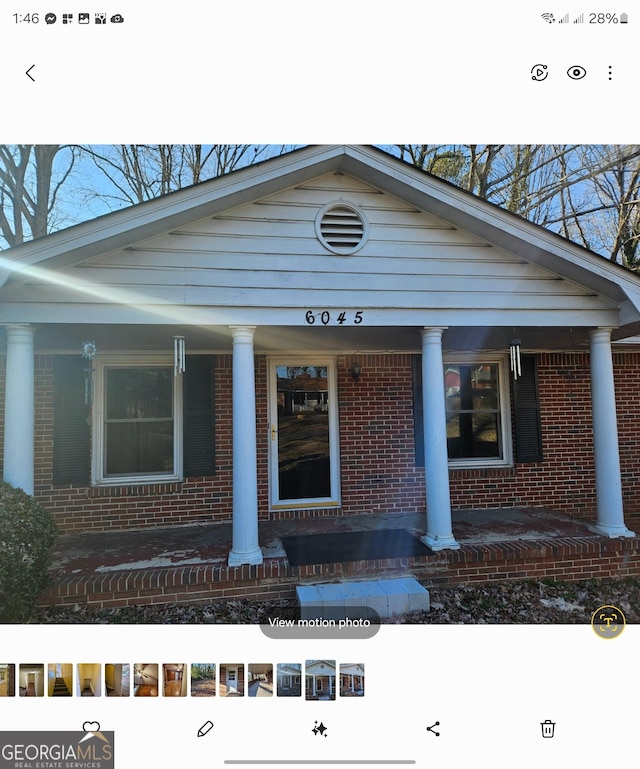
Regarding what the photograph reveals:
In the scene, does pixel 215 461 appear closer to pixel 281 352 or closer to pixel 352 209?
pixel 281 352

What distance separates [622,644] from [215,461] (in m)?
3.88

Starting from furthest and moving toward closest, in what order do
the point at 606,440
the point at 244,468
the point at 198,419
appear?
1. the point at 198,419
2. the point at 606,440
3. the point at 244,468

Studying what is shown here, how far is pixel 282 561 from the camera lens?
3.40m

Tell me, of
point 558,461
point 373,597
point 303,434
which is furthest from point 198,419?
point 558,461

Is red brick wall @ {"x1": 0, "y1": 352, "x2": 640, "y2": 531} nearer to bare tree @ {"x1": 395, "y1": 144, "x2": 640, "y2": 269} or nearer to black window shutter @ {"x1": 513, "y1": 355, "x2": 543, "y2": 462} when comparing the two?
black window shutter @ {"x1": 513, "y1": 355, "x2": 543, "y2": 462}

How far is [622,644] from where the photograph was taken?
1.83m

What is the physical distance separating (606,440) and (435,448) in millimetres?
1773

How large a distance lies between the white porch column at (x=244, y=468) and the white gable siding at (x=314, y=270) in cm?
51

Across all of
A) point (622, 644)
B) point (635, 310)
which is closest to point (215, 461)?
point (622, 644)

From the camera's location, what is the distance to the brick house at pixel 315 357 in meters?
3.29

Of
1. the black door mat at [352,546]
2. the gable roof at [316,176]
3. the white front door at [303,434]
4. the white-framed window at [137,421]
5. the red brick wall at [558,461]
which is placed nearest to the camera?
the gable roof at [316,176]

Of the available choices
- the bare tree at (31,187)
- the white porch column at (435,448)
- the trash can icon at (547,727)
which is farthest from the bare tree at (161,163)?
the trash can icon at (547,727)

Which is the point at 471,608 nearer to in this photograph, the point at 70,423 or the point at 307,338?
the point at 307,338

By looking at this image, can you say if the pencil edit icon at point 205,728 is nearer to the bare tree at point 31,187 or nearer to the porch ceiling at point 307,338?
the porch ceiling at point 307,338
